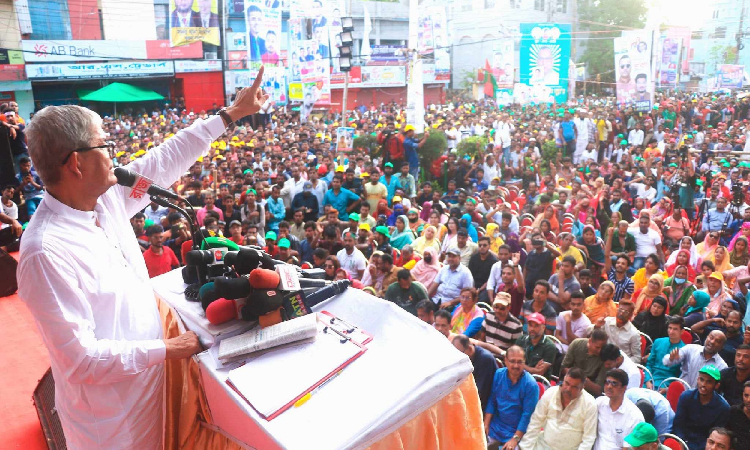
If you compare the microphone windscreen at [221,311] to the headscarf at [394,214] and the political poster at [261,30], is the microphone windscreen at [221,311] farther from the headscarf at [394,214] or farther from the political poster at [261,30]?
the political poster at [261,30]

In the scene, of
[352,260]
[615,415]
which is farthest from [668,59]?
[615,415]

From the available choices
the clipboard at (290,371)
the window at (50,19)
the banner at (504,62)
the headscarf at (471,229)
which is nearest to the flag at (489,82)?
the banner at (504,62)

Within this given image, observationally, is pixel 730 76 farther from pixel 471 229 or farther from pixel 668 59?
pixel 471 229

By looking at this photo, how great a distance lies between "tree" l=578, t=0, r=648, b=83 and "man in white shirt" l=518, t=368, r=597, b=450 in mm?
31854

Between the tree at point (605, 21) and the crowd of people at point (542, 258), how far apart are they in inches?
833

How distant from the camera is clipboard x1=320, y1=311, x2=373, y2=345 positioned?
1389 millimetres

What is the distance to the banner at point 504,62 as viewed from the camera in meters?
18.4

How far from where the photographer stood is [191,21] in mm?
17656

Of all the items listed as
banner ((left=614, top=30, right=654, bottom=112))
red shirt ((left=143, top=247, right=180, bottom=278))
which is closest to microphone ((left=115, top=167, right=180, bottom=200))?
red shirt ((left=143, top=247, right=180, bottom=278))

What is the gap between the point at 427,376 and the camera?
1.28m

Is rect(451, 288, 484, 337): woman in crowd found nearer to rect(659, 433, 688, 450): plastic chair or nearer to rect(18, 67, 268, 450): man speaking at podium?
rect(659, 433, 688, 450): plastic chair

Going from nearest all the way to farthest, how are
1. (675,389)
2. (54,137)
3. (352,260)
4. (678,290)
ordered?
(54,137), (675,389), (678,290), (352,260)

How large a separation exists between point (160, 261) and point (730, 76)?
2183 cm

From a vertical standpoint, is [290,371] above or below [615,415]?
above
